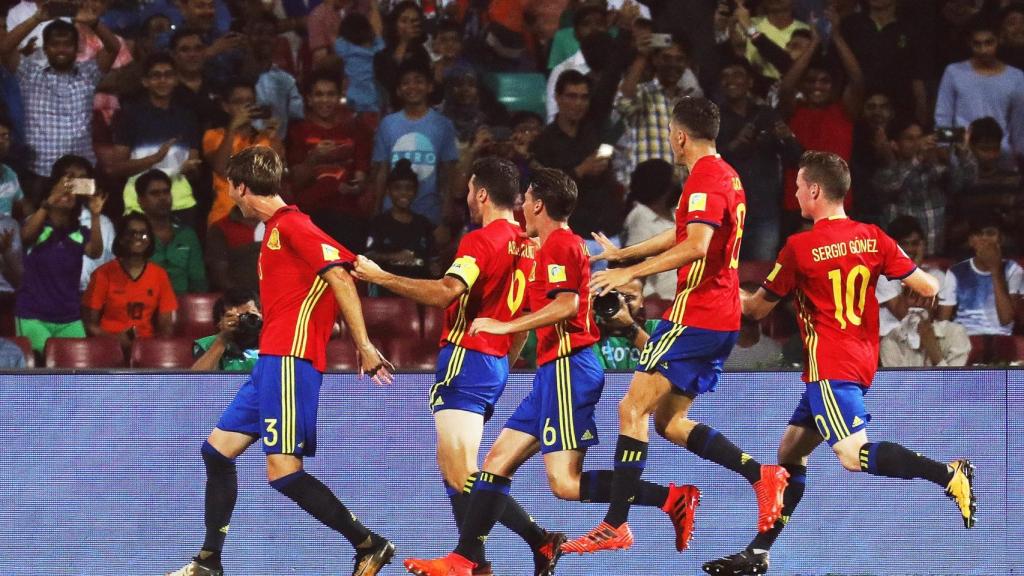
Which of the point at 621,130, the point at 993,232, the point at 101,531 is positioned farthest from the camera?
the point at 621,130

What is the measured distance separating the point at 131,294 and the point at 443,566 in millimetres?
4152

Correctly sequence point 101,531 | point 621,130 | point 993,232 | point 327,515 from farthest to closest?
point 621,130 → point 993,232 → point 101,531 → point 327,515

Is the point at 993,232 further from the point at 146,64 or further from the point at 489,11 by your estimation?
the point at 146,64

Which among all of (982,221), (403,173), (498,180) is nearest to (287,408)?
(498,180)

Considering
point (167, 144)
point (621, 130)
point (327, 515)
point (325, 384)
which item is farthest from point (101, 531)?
point (621, 130)

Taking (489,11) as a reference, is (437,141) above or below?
below

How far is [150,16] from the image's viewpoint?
493 inches

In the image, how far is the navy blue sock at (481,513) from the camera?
753cm

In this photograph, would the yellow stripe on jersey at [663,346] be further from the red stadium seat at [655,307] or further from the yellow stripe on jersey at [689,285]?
the red stadium seat at [655,307]

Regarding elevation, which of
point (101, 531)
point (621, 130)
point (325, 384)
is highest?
point (621, 130)

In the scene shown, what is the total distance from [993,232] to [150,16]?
21.4 ft

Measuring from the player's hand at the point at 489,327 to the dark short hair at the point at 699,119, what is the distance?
1.34m

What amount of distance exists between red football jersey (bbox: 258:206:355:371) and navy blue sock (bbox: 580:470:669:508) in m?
1.40

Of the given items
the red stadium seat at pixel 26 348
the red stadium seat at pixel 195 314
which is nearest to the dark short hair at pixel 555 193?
the red stadium seat at pixel 195 314
